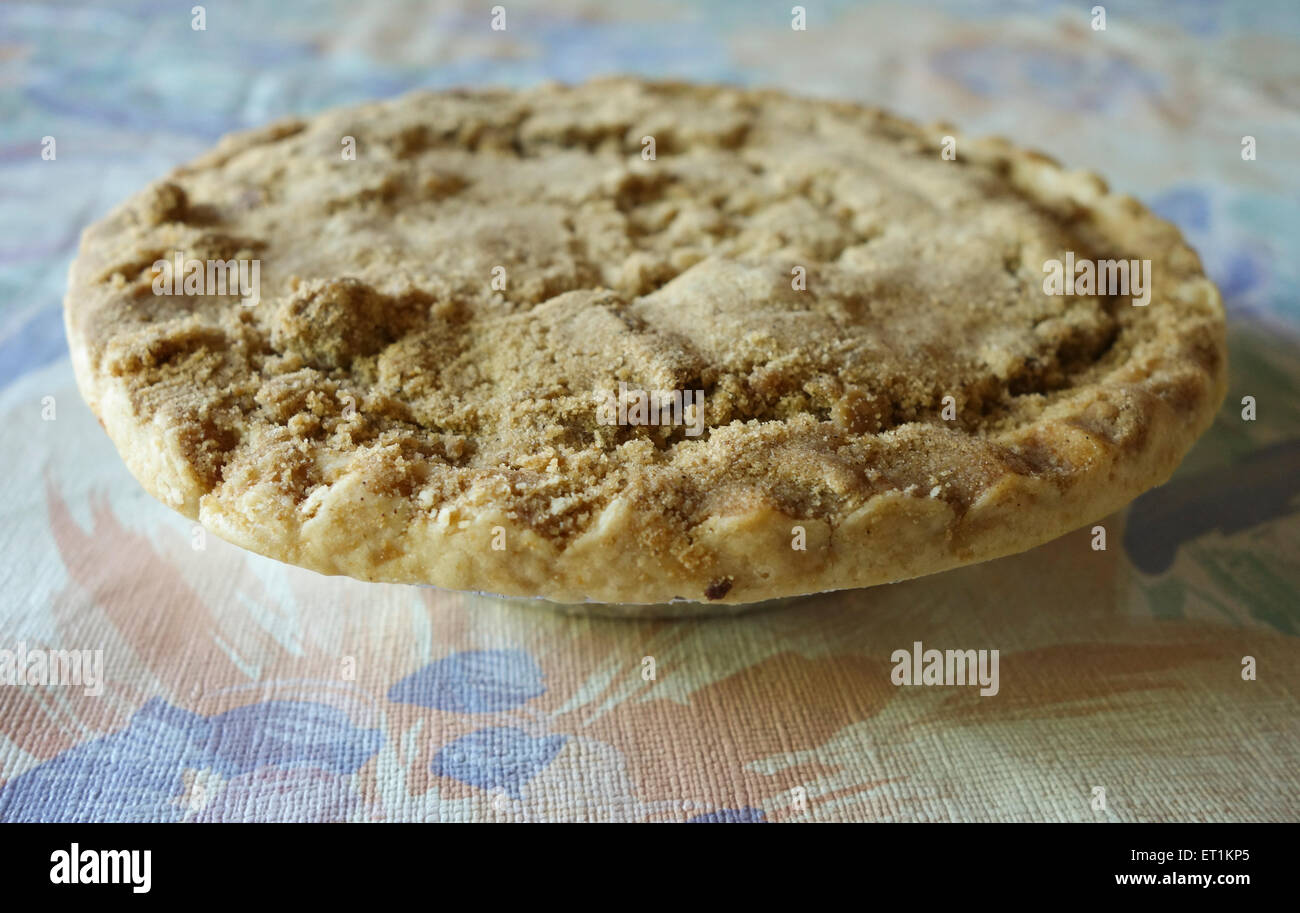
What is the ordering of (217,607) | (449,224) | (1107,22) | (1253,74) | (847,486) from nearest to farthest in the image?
(847,486) < (217,607) < (449,224) < (1253,74) < (1107,22)

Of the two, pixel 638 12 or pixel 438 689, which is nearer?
pixel 438 689

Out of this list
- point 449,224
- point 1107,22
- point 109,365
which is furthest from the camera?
point 1107,22

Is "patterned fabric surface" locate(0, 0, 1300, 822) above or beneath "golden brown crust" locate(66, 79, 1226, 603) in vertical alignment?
beneath

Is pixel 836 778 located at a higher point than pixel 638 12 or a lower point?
lower

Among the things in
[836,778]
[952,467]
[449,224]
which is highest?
[449,224]

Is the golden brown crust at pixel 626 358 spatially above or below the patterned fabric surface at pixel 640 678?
above

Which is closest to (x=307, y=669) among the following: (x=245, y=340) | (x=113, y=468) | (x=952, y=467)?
(x=245, y=340)

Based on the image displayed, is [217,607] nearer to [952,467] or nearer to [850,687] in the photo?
[850,687]

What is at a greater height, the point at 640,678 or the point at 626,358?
the point at 626,358
